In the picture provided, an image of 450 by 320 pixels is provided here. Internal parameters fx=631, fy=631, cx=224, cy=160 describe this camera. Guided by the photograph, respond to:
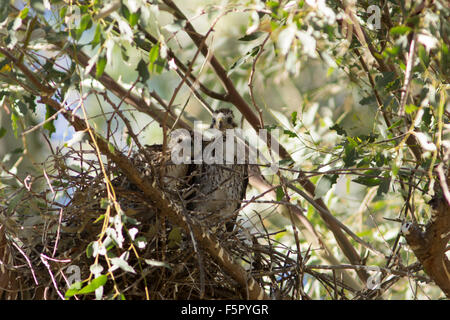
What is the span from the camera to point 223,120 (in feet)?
12.6

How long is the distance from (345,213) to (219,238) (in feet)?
9.16

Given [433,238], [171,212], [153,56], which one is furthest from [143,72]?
[433,238]

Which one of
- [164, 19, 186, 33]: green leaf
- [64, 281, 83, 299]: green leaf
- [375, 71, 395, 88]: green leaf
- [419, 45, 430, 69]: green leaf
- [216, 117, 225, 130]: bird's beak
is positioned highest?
[216, 117, 225, 130]: bird's beak

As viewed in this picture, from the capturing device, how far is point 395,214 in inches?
218

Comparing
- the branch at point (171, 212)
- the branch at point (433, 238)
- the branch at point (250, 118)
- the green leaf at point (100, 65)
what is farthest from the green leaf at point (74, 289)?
the branch at point (250, 118)

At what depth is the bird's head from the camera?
3836mm

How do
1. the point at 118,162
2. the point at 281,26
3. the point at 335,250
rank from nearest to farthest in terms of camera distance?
the point at 281,26, the point at 118,162, the point at 335,250

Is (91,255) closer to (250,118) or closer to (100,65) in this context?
(100,65)

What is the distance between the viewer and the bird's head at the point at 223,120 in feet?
12.6

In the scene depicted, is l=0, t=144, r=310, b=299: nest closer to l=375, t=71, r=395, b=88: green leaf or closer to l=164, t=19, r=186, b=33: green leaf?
l=164, t=19, r=186, b=33: green leaf

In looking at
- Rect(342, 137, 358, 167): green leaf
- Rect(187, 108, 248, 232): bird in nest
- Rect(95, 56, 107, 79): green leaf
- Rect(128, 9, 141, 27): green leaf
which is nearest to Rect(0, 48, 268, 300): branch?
Result: Rect(95, 56, 107, 79): green leaf
